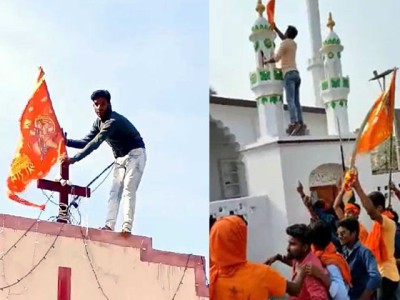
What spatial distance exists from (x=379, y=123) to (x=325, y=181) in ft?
0.73

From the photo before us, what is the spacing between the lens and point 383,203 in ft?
6.66

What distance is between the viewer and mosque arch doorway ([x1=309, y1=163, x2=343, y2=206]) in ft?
6.69

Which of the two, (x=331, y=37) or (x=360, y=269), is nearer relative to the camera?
(x=360, y=269)

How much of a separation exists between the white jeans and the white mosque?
57 cm

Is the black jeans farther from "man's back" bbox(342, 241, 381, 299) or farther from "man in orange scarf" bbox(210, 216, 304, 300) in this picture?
"man in orange scarf" bbox(210, 216, 304, 300)

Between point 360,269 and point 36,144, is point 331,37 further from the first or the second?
point 36,144

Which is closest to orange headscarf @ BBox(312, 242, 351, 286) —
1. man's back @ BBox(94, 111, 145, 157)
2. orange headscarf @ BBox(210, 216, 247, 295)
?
orange headscarf @ BBox(210, 216, 247, 295)

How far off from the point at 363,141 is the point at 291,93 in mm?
236

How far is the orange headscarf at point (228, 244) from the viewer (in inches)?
60.9

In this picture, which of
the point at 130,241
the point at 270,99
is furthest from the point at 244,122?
the point at 130,241

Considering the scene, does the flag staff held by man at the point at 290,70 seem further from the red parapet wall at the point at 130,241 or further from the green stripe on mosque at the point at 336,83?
the red parapet wall at the point at 130,241

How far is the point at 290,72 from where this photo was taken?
2.13 meters

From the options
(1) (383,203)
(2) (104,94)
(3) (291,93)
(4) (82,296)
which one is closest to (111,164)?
(2) (104,94)

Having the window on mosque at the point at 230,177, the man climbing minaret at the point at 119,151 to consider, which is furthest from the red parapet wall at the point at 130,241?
the window on mosque at the point at 230,177
